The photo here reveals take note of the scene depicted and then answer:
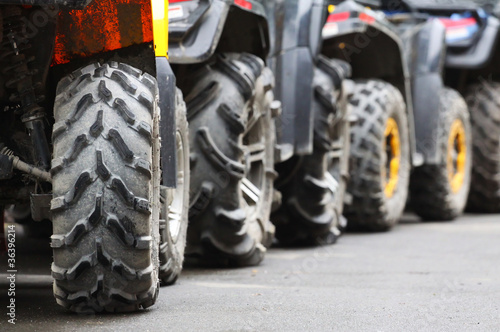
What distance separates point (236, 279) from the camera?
4672 mm

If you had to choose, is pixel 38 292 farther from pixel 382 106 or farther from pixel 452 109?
pixel 452 109

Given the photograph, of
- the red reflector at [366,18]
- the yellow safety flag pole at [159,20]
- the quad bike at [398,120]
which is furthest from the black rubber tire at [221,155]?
the quad bike at [398,120]

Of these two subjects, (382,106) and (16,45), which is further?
(382,106)

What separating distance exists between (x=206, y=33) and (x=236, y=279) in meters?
1.23

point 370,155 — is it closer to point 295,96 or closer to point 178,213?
point 295,96

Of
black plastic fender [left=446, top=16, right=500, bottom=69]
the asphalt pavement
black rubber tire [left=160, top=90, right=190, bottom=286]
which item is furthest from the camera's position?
black plastic fender [left=446, top=16, right=500, bottom=69]

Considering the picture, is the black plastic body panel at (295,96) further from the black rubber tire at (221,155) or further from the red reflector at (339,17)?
the red reflector at (339,17)

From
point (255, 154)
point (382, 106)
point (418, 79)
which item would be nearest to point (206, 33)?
point (255, 154)

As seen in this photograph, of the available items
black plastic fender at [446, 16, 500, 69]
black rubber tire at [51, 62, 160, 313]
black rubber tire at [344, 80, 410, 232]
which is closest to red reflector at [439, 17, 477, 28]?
black plastic fender at [446, 16, 500, 69]

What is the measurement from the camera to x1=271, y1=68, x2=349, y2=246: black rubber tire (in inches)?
246

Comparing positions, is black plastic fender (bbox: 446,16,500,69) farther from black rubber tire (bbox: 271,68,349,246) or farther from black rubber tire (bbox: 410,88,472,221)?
black rubber tire (bbox: 271,68,349,246)

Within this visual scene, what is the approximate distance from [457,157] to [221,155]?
17.6ft

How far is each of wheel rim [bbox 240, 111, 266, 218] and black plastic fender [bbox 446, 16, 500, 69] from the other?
4.34m

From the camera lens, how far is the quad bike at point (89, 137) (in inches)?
122
